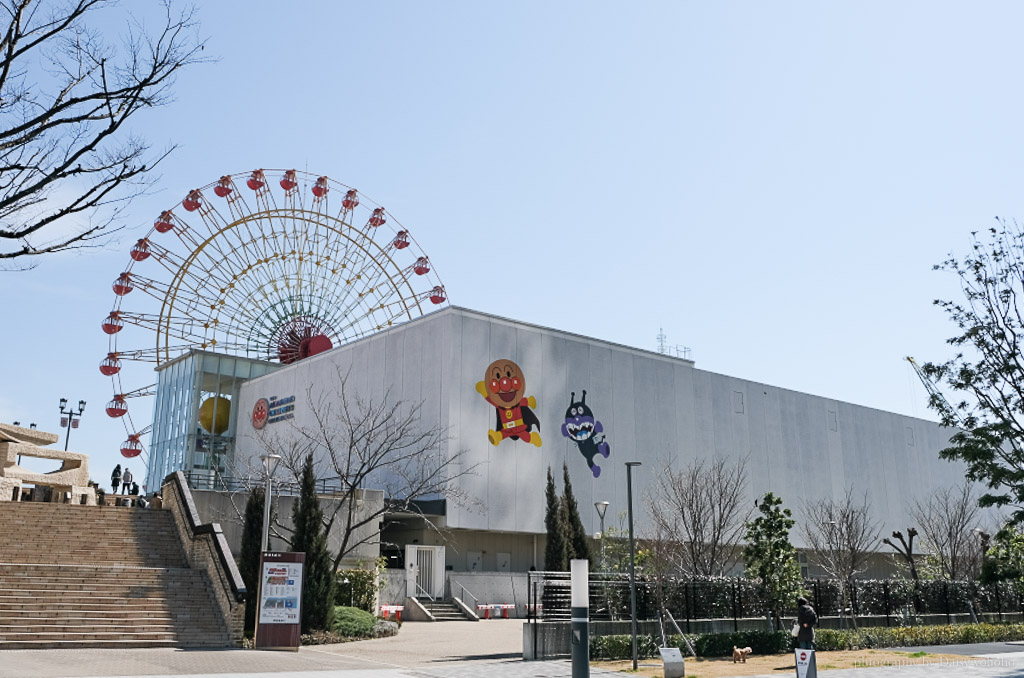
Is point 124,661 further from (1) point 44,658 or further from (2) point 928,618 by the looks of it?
(2) point 928,618

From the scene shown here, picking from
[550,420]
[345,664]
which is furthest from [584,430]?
[345,664]

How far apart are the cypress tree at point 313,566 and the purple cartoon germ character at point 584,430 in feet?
75.3

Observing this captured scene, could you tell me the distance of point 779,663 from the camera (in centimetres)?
2052

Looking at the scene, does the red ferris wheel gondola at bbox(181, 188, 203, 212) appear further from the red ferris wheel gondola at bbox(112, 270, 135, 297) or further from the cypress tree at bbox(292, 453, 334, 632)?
the cypress tree at bbox(292, 453, 334, 632)

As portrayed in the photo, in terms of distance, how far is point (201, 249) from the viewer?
4969 centimetres

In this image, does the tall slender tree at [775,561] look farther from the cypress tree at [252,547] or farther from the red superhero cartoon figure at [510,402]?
the red superhero cartoon figure at [510,402]

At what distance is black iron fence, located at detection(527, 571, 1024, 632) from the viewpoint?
75.5 feet

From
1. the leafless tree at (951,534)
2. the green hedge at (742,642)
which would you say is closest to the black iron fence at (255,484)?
the green hedge at (742,642)

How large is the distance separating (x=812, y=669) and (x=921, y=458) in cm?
5978

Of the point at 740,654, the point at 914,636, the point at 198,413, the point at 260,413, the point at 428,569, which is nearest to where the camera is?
the point at 740,654

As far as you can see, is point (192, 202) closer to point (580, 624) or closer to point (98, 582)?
point (98, 582)

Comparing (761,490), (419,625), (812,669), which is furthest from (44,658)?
(761,490)

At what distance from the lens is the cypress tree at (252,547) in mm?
23480

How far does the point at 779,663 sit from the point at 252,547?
1436cm
